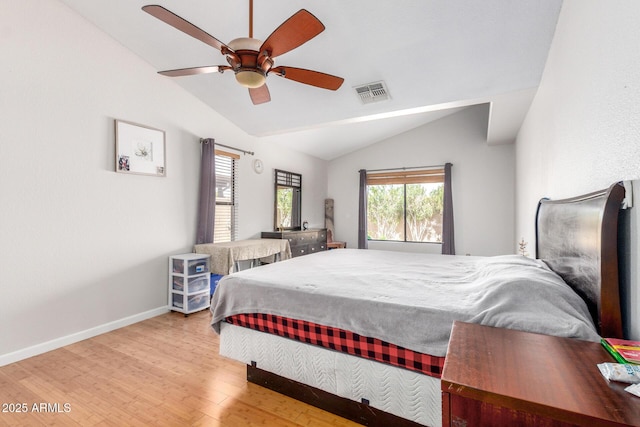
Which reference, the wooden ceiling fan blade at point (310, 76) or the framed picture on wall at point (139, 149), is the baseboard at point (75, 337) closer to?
the framed picture on wall at point (139, 149)

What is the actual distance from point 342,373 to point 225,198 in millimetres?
3252

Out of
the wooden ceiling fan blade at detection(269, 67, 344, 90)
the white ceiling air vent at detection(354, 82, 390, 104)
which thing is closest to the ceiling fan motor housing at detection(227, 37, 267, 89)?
the wooden ceiling fan blade at detection(269, 67, 344, 90)

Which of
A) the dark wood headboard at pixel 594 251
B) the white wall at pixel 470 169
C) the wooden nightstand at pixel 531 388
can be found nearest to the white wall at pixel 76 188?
the wooden nightstand at pixel 531 388

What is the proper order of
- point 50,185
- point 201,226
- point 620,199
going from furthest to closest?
point 201,226 → point 50,185 → point 620,199

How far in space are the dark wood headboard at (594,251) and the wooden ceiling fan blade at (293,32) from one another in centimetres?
165

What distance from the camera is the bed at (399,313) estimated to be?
109cm

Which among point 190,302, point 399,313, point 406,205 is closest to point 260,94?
point 399,313

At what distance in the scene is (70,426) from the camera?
157 cm

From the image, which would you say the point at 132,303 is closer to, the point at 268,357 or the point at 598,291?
the point at 268,357

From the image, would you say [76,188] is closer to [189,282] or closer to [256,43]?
[189,282]

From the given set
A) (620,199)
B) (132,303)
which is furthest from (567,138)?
(132,303)

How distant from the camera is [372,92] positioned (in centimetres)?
328

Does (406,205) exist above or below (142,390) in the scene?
above

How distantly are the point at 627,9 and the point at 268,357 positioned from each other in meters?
2.27
